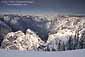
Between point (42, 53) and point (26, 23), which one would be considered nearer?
point (42, 53)

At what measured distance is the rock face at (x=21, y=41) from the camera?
3.49 ft

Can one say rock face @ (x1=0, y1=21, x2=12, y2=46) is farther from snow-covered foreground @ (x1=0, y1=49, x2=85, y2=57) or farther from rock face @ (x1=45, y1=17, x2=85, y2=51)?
rock face @ (x1=45, y1=17, x2=85, y2=51)

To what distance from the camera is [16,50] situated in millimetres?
1038

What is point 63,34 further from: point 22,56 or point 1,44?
point 1,44

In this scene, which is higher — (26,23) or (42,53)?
(26,23)

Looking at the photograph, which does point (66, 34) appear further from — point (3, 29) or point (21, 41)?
point (3, 29)

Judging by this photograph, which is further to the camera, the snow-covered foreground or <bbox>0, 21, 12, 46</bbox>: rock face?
<bbox>0, 21, 12, 46</bbox>: rock face

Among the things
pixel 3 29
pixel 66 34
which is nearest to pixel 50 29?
pixel 66 34

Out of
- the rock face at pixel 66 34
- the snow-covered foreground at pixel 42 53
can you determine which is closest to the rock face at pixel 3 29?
the snow-covered foreground at pixel 42 53

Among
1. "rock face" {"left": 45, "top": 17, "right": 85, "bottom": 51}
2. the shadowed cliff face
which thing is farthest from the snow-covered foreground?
the shadowed cliff face

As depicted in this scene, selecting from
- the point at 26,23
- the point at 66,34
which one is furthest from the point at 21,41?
the point at 66,34

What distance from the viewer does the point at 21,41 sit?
42.6 inches

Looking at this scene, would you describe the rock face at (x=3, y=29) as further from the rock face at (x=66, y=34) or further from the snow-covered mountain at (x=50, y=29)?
the rock face at (x=66, y=34)

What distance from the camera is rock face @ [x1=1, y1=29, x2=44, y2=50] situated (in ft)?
3.49
